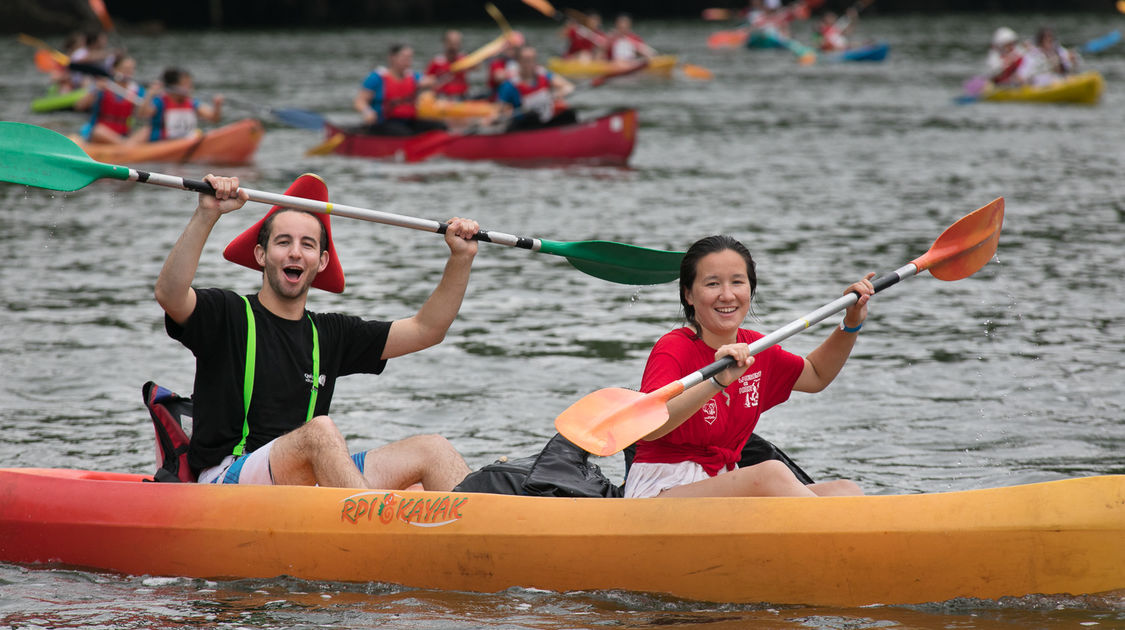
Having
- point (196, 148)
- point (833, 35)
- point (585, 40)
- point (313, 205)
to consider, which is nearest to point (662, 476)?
point (313, 205)

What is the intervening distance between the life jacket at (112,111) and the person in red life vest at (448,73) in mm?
3597

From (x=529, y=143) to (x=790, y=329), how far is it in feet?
34.6

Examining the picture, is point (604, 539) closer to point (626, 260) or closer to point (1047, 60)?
point (626, 260)

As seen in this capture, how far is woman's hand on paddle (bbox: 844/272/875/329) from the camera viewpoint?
13.8 ft

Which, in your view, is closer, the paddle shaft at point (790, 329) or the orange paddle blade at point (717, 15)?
the paddle shaft at point (790, 329)

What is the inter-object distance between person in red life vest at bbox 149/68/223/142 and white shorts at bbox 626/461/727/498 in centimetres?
1092

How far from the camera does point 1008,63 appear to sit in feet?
66.8

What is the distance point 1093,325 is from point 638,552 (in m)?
4.75

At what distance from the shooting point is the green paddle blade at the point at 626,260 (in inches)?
194

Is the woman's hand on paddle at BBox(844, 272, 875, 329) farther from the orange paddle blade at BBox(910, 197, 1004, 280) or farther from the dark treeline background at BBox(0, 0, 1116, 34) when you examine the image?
the dark treeline background at BBox(0, 0, 1116, 34)

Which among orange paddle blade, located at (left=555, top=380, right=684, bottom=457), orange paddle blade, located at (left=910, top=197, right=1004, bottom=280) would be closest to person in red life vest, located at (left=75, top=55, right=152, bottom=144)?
orange paddle blade, located at (left=910, top=197, right=1004, bottom=280)

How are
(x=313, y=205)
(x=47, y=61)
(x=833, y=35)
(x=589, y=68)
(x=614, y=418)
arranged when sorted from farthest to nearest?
(x=833, y=35)
(x=589, y=68)
(x=47, y=61)
(x=313, y=205)
(x=614, y=418)

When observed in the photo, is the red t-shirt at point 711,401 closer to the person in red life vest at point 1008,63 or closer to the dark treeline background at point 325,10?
the person in red life vest at point 1008,63

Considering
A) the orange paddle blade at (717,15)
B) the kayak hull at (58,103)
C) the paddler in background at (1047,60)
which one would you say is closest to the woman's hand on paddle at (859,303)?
the kayak hull at (58,103)
